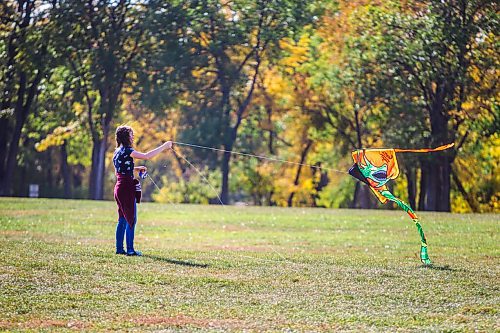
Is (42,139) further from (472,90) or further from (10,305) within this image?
(10,305)

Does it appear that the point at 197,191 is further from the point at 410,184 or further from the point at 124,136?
the point at 124,136

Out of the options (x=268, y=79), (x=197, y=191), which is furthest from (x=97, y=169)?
(x=197, y=191)

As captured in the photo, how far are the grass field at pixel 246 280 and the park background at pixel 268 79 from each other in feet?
55.4

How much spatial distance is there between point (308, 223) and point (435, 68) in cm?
1470

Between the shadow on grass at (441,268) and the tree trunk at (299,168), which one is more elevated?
the tree trunk at (299,168)

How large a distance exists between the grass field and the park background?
664 inches

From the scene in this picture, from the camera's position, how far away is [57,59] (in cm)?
4088

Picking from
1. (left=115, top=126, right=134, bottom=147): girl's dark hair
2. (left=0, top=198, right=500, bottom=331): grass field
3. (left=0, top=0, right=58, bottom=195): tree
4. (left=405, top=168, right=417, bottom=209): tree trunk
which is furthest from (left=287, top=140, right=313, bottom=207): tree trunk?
(left=115, top=126, right=134, bottom=147): girl's dark hair

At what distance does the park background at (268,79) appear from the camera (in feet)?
123

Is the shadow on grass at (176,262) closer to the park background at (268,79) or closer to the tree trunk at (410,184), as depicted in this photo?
the park background at (268,79)

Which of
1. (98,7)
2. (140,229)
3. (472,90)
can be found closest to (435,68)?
(472,90)

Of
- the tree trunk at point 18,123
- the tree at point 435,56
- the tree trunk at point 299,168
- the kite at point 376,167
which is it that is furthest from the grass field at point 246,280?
the tree trunk at point 299,168

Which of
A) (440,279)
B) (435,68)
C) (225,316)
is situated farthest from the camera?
(435,68)

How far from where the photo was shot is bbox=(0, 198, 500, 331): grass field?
9758mm
